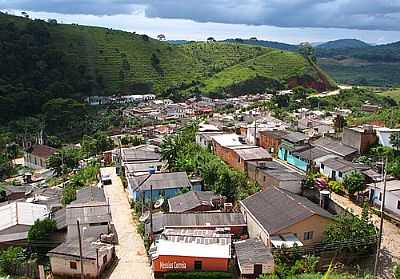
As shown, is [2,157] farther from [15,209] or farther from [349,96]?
[349,96]

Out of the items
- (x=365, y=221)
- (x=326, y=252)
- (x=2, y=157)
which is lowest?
(x=2, y=157)

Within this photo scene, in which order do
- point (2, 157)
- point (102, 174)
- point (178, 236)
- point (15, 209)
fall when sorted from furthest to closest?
point (2, 157), point (102, 174), point (15, 209), point (178, 236)

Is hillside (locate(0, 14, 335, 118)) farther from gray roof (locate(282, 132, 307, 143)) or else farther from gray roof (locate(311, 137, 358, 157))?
gray roof (locate(311, 137, 358, 157))

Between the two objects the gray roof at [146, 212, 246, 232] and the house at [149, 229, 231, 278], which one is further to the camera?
the gray roof at [146, 212, 246, 232]

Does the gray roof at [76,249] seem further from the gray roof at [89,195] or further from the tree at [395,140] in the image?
the tree at [395,140]

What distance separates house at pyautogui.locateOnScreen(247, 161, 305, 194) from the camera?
2831 centimetres

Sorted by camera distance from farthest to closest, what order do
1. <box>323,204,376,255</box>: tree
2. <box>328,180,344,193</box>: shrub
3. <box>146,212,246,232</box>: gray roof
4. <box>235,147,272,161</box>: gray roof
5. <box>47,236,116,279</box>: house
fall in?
<box>235,147,272,161</box>: gray roof
<box>328,180,344,193</box>: shrub
<box>146,212,246,232</box>: gray roof
<box>323,204,376,255</box>: tree
<box>47,236,116,279</box>: house

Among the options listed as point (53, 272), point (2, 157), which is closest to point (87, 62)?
point (2, 157)

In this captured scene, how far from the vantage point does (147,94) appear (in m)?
94.2

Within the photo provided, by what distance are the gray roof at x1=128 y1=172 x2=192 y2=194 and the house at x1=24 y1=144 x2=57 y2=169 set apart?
29.1 metres

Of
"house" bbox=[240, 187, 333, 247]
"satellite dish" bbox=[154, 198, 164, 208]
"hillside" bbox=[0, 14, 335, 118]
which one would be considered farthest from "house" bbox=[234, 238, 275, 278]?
"hillside" bbox=[0, 14, 335, 118]

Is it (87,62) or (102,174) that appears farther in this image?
(87,62)

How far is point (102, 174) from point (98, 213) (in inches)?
483

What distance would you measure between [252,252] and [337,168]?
1379 cm
